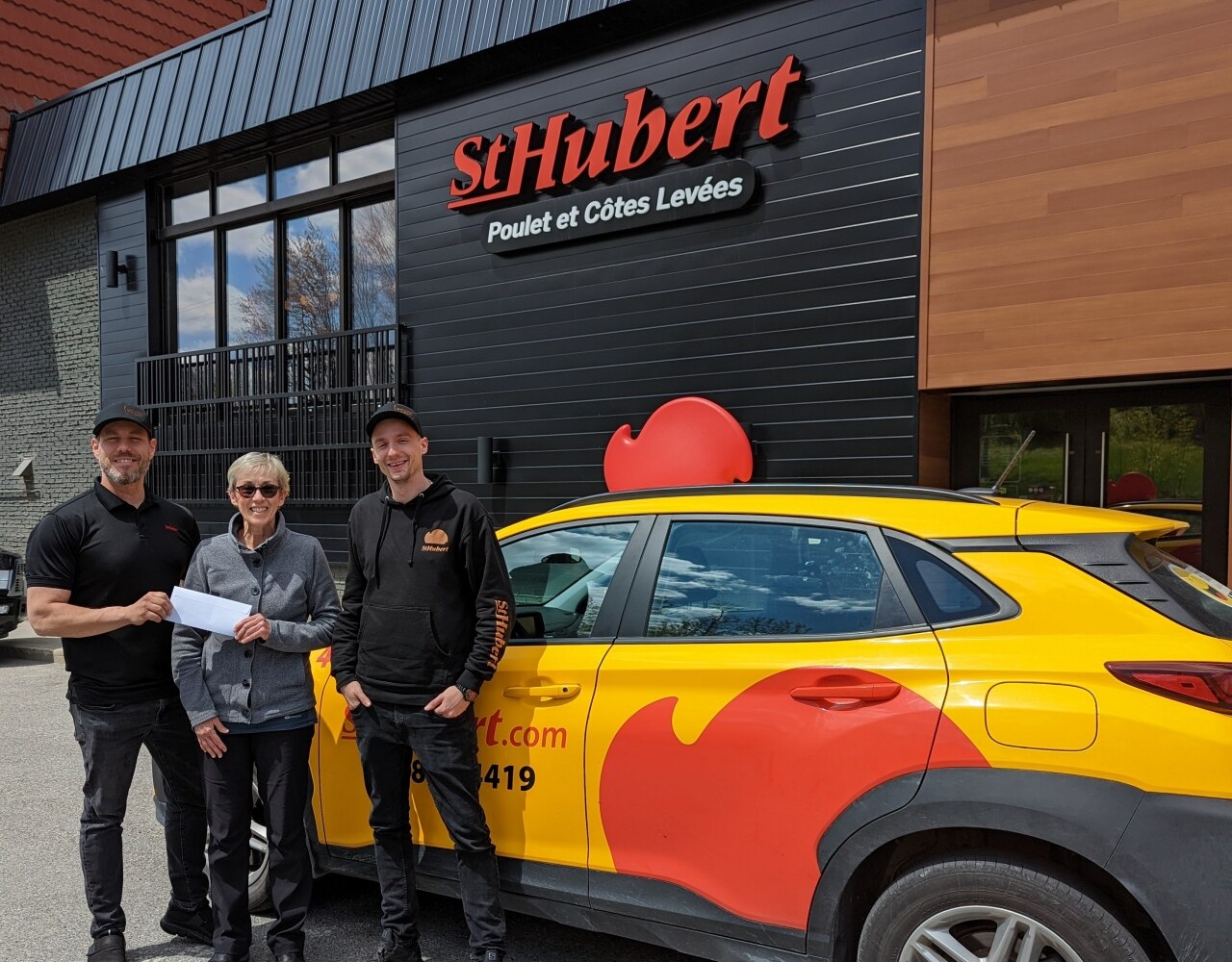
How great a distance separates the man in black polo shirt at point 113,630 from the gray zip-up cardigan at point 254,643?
0.60 feet

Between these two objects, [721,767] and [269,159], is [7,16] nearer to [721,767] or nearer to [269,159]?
[269,159]

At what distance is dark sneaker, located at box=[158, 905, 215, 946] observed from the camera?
3375 millimetres

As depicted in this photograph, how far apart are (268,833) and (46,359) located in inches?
459

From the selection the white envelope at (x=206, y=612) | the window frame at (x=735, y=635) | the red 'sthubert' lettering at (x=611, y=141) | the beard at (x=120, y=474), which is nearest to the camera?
the window frame at (x=735, y=635)

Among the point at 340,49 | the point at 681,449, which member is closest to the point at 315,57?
the point at 340,49

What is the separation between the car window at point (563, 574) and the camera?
120 inches

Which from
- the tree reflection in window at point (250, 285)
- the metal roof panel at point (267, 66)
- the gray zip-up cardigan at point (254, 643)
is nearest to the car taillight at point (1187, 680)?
the gray zip-up cardigan at point (254, 643)

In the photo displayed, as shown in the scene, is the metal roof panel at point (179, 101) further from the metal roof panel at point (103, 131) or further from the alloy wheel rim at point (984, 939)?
the alloy wheel rim at point (984, 939)

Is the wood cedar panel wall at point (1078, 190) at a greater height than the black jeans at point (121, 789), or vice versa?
the wood cedar panel wall at point (1078, 190)

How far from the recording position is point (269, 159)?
34.8ft

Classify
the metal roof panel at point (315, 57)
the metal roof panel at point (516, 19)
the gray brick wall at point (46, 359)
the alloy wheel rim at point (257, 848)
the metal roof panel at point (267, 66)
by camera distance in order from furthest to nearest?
1. the gray brick wall at point (46, 359)
2. the metal roof panel at point (267, 66)
3. the metal roof panel at point (315, 57)
4. the metal roof panel at point (516, 19)
5. the alloy wheel rim at point (257, 848)

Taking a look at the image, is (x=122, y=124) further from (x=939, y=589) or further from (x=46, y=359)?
(x=939, y=589)

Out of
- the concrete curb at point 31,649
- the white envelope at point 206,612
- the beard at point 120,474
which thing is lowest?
the concrete curb at point 31,649

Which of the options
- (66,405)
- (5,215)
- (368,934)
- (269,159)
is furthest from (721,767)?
(5,215)
